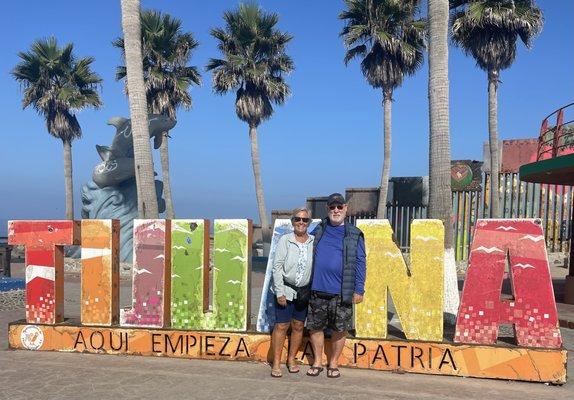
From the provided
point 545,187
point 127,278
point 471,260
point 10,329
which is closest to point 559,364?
point 471,260

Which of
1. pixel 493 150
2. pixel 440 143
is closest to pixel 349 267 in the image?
pixel 440 143

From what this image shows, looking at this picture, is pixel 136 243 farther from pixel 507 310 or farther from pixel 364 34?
pixel 364 34

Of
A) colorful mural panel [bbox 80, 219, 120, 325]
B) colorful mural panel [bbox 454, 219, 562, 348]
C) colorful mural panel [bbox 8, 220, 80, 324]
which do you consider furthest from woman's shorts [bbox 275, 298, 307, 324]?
colorful mural panel [bbox 8, 220, 80, 324]

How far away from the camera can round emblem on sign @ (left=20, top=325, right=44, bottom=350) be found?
6.71 metres

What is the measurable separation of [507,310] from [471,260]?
0.63m

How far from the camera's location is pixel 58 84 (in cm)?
2955

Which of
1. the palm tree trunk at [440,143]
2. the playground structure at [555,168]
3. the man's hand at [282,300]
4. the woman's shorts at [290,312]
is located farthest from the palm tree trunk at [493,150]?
the man's hand at [282,300]

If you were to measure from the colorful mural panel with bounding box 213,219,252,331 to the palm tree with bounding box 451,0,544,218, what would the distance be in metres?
16.3

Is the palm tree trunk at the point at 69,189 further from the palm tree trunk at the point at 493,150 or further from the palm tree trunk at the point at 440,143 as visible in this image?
the palm tree trunk at the point at 440,143

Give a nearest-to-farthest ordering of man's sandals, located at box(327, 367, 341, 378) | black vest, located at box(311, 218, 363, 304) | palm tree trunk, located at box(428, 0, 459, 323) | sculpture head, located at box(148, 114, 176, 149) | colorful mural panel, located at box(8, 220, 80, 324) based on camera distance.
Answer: black vest, located at box(311, 218, 363, 304) → man's sandals, located at box(327, 367, 341, 378) → colorful mural panel, located at box(8, 220, 80, 324) → palm tree trunk, located at box(428, 0, 459, 323) → sculpture head, located at box(148, 114, 176, 149)

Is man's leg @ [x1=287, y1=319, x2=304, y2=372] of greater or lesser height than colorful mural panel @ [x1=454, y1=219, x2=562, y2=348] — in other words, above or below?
below

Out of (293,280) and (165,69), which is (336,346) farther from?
(165,69)

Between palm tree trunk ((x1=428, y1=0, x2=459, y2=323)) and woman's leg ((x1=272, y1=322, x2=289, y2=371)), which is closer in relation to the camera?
woman's leg ((x1=272, y1=322, x2=289, y2=371))

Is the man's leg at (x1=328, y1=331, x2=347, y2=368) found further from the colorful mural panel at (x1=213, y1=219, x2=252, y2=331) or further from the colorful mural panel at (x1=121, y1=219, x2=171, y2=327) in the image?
the colorful mural panel at (x1=121, y1=219, x2=171, y2=327)
